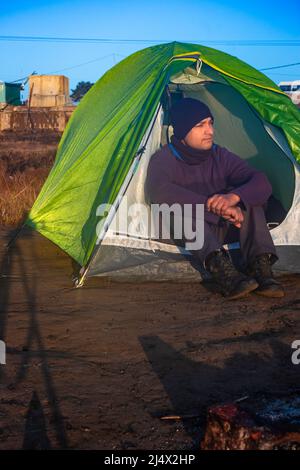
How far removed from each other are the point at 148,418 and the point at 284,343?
1.09 metres

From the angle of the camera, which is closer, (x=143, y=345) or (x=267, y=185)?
(x=143, y=345)

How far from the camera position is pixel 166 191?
4.28 meters

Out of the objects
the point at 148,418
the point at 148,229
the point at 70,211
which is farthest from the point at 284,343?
the point at 70,211

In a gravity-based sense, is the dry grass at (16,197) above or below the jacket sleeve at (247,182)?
below

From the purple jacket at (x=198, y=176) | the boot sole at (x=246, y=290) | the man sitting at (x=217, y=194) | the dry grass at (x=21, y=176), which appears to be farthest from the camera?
the dry grass at (x=21, y=176)

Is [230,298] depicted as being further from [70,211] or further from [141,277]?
[70,211]

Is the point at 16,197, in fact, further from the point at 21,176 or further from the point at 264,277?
the point at 264,277

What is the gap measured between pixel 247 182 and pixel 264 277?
73 centimetres

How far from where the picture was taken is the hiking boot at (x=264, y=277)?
3943 millimetres

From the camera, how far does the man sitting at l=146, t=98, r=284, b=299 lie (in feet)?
13.1

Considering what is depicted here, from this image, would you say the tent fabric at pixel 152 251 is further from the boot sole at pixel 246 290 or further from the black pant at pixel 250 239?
the boot sole at pixel 246 290

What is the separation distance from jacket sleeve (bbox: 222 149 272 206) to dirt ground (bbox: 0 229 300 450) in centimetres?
67

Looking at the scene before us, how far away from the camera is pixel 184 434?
2.28 meters

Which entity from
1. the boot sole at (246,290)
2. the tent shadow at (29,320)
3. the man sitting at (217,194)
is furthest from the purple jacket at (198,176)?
the tent shadow at (29,320)
